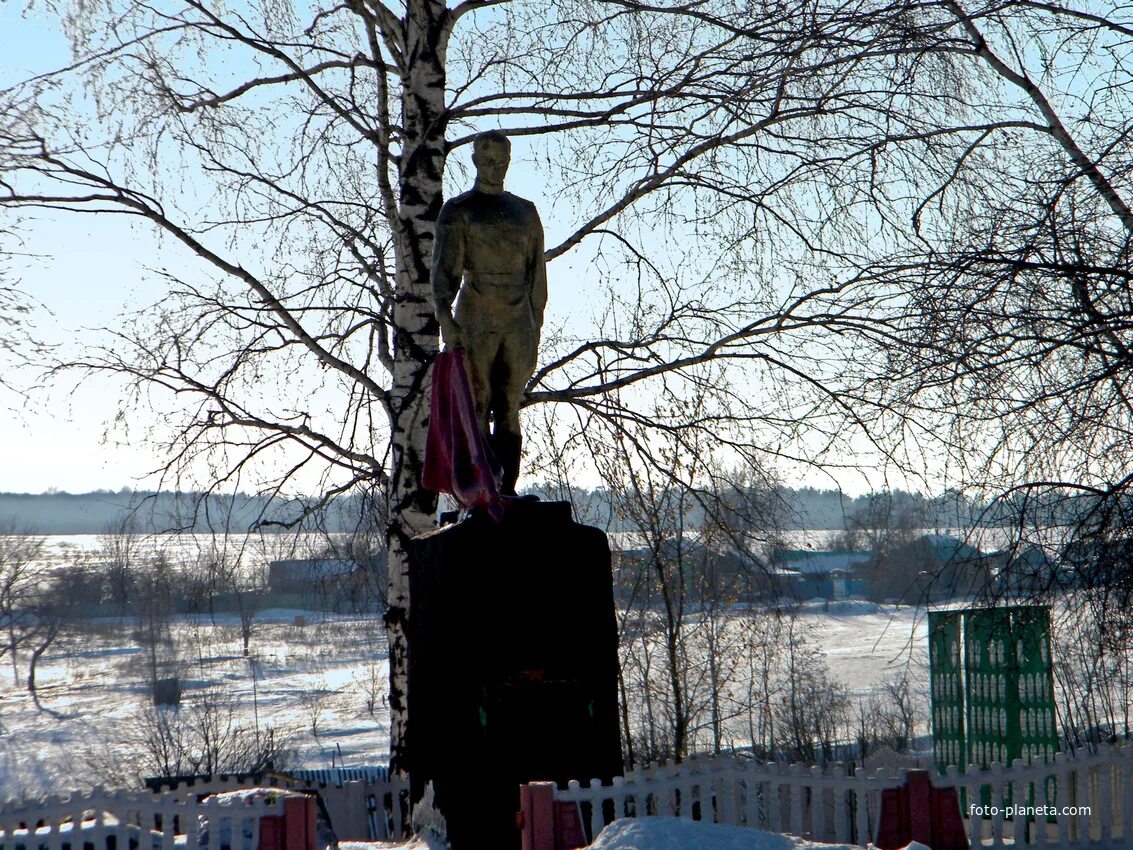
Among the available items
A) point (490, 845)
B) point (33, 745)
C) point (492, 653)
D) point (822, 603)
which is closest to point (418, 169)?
point (492, 653)

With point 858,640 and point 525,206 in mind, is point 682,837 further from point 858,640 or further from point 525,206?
point 858,640

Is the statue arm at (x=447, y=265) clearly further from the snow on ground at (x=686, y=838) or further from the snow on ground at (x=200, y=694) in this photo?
the snow on ground at (x=200, y=694)

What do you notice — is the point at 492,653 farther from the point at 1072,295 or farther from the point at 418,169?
the point at 418,169

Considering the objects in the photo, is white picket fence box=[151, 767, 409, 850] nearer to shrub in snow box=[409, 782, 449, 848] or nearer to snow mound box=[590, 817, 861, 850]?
shrub in snow box=[409, 782, 449, 848]

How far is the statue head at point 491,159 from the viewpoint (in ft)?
A: 20.8

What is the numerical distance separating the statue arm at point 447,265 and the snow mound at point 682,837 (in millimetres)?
2623

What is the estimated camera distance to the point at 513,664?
5.88 m

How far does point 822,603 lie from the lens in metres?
60.4

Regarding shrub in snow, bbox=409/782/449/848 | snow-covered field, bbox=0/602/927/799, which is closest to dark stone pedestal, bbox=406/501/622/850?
shrub in snow, bbox=409/782/449/848

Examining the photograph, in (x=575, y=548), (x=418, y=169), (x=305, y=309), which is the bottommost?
(x=575, y=548)

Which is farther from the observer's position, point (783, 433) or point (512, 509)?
point (783, 433)

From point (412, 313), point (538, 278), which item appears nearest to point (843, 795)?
point (538, 278)

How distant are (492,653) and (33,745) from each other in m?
33.9

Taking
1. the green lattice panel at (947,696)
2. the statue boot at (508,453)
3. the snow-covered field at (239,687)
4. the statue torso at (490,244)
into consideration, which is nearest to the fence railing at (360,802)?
the statue boot at (508,453)
